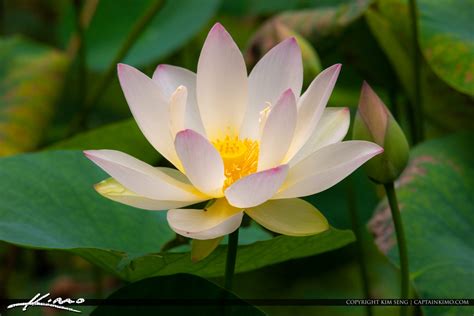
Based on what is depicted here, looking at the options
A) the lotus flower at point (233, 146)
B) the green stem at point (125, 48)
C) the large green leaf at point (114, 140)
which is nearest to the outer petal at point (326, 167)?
the lotus flower at point (233, 146)

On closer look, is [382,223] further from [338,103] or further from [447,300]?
[338,103]

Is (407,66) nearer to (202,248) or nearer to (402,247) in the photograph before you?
(402,247)

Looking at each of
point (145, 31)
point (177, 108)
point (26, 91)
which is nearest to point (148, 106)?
point (177, 108)

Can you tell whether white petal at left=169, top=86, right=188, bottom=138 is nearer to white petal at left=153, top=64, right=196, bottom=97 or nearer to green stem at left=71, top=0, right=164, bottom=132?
white petal at left=153, top=64, right=196, bottom=97

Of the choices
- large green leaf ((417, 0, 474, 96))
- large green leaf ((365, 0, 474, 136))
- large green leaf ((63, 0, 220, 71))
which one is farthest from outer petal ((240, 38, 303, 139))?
large green leaf ((63, 0, 220, 71))

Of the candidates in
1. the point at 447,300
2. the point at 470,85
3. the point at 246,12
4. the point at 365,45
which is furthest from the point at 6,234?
the point at 246,12

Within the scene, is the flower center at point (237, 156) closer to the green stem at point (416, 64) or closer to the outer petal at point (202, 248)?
the outer petal at point (202, 248)
